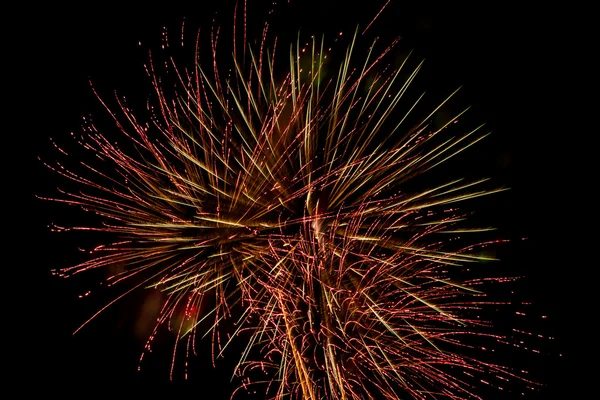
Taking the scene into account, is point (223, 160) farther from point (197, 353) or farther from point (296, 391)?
point (197, 353)

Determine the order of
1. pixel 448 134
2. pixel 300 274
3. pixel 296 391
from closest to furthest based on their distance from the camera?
pixel 300 274 → pixel 296 391 → pixel 448 134

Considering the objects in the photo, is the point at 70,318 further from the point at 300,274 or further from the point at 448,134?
the point at 448,134

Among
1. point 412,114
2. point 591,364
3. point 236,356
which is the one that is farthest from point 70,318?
point 591,364

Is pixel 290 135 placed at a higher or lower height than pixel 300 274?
higher

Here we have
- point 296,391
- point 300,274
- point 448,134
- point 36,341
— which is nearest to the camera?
point 300,274

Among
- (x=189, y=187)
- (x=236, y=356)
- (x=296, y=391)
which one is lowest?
(x=296, y=391)

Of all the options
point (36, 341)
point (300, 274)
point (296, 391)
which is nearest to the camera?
point (300, 274)

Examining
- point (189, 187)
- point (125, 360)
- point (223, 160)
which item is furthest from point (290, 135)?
point (125, 360)

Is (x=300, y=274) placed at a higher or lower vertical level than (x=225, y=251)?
lower

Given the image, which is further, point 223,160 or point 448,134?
point 448,134
